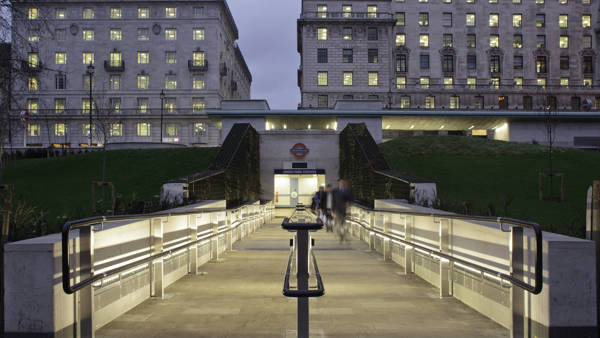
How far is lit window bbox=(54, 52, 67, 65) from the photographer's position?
249 ft

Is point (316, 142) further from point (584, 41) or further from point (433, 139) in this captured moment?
point (584, 41)

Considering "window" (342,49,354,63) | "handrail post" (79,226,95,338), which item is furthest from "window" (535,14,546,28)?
"handrail post" (79,226,95,338)

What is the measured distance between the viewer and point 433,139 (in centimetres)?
4166

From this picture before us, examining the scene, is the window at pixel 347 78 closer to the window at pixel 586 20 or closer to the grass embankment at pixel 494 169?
the grass embankment at pixel 494 169

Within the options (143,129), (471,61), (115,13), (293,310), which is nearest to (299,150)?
(293,310)

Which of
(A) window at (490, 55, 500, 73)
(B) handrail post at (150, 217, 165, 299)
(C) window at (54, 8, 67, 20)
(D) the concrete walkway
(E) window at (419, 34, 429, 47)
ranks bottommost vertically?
(D) the concrete walkway

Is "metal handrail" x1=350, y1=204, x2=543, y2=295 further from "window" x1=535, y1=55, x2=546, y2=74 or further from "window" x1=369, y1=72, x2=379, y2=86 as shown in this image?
"window" x1=535, y1=55, x2=546, y2=74

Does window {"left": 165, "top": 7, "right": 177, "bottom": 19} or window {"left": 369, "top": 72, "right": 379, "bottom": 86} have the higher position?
window {"left": 165, "top": 7, "right": 177, "bottom": 19}

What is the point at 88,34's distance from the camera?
75375 millimetres

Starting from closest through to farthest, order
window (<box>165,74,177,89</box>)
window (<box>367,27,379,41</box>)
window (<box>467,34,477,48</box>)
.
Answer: window (<box>367,27,379,41</box>) → window (<box>467,34,477,48</box>) → window (<box>165,74,177,89</box>)

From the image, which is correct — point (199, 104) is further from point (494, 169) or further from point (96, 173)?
point (494, 169)

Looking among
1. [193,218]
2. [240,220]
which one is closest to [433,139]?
[240,220]

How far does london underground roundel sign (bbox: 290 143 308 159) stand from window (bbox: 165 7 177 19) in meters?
48.6

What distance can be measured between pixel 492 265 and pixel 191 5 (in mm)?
77259
